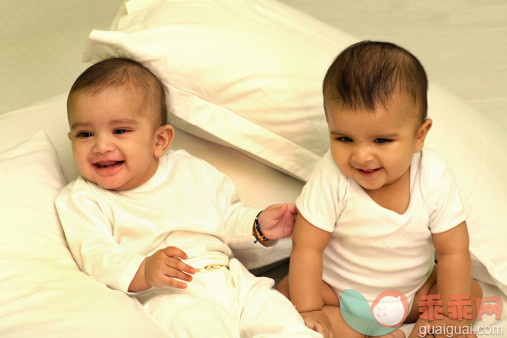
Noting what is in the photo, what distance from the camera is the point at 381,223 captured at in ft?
4.19

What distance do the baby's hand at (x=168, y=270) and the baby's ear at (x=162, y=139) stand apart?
0.98ft

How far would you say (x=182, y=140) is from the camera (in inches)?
64.4

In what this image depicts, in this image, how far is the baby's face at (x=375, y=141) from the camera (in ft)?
3.86

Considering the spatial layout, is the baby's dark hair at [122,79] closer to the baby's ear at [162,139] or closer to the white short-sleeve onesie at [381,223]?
the baby's ear at [162,139]

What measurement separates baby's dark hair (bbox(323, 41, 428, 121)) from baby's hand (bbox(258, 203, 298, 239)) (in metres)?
0.27

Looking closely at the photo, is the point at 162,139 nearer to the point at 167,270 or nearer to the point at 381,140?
the point at 167,270

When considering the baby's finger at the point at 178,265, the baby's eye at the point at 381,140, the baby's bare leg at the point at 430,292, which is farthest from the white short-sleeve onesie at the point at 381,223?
the baby's finger at the point at 178,265

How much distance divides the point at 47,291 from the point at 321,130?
69cm

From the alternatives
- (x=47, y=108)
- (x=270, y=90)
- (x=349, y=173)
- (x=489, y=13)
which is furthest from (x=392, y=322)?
(x=489, y=13)

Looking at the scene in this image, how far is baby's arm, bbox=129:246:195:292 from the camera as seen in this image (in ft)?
3.89

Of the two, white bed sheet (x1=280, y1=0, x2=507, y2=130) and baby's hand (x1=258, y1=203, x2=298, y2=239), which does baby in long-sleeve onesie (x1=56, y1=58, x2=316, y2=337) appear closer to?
baby's hand (x1=258, y1=203, x2=298, y2=239)

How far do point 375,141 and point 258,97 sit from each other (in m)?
0.37

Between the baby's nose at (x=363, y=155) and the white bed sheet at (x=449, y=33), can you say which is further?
the white bed sheet at (x=449, y=33)
